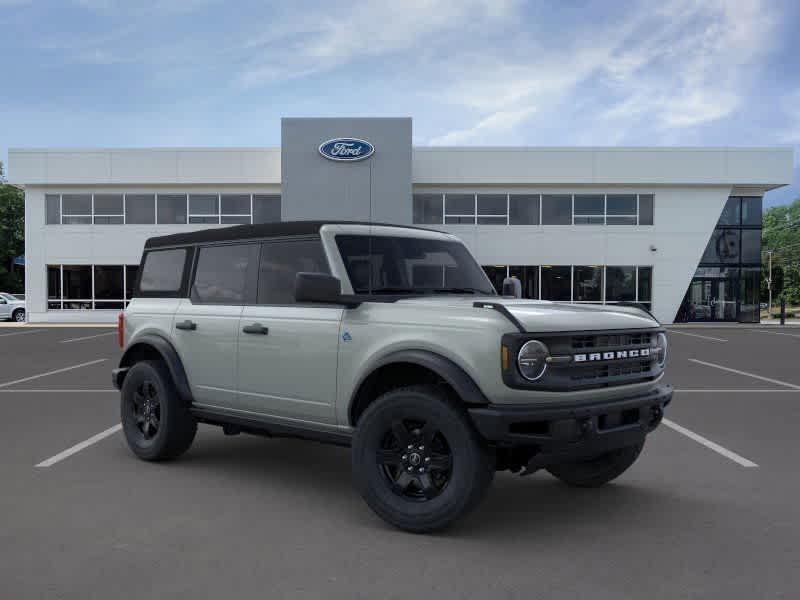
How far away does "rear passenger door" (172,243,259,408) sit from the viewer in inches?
214

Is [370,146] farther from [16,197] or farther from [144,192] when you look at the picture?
[16,197]

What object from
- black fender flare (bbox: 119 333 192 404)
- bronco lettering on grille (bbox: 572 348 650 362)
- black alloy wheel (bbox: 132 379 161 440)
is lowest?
black alloy wheel (bbox: 132 379 161 440)

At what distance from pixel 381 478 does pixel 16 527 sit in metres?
2.20

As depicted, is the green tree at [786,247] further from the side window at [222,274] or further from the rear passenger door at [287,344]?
the rear passenger door at [287,344]

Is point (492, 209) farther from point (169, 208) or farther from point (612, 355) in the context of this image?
point (612, 355)

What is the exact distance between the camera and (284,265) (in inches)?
207

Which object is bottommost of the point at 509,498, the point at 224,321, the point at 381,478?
the point at 509,498

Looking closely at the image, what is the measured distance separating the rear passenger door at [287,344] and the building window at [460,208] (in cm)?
2603

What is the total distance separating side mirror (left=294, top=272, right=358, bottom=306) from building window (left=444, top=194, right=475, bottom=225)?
26.9 meters

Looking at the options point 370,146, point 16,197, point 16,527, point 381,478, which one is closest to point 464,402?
point 381,478

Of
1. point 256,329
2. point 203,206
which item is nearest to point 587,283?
point 203,206

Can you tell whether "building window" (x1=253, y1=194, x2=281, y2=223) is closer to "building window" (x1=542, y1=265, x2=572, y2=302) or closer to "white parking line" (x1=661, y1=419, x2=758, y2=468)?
"building window" (x1=542, y1=265, x2=572, y2=302)

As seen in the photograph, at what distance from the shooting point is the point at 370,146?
28.6m

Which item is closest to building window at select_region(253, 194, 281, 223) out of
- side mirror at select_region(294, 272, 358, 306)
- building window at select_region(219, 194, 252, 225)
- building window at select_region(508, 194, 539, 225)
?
building window at select_region(219, 194, 252, 225)
